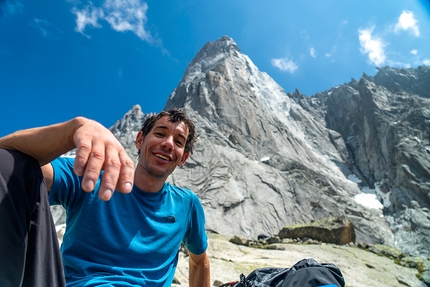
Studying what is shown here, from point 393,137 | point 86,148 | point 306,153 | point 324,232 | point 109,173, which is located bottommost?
point 324,232

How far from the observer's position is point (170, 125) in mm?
3295

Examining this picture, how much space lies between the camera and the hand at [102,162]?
1218 mm

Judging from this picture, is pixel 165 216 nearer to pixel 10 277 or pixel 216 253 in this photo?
pixel 10 277

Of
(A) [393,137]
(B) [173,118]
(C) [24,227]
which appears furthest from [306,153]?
(C) [24,227]

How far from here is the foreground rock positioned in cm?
935

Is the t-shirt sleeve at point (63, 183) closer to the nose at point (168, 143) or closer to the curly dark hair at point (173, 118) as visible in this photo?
the nose at point (168, 143)

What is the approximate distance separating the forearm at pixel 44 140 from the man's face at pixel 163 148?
54.5 inches

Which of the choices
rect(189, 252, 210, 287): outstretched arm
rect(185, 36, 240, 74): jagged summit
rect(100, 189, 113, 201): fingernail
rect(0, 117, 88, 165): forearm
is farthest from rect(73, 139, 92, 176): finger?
rect(185, 36, 240, 74): jagged summit

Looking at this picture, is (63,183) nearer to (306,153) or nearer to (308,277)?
(308,277)

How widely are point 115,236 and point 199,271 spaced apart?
1.45 m

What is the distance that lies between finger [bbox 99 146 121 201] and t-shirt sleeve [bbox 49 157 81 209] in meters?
1.15

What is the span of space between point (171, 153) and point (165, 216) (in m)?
0.73

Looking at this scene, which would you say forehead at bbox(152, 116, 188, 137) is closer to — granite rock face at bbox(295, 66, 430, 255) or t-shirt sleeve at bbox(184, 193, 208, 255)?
t-shirt sleeve at bbox(184, 193, 208, 255)

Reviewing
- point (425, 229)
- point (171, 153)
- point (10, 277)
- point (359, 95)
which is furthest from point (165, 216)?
point (359, 95)
